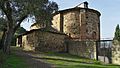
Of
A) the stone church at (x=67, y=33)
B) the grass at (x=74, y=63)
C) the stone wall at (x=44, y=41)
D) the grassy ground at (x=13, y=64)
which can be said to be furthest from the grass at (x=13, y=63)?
the stone wall at (x=44, y=41)

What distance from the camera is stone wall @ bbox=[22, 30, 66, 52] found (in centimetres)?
3850

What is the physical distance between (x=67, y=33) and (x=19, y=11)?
63.5ft

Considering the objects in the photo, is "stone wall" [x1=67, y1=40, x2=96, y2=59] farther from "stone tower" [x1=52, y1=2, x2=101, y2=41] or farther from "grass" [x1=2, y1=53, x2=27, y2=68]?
"grass" [x1=2, y1=53, x2=27, y2=68]

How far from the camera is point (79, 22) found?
4744 cm

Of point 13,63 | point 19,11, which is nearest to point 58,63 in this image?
point 13,63

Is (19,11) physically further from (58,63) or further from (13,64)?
(13,64)

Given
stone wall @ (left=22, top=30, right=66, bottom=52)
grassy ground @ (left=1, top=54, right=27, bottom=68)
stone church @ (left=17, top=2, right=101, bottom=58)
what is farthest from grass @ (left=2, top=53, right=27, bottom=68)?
stone wall @ (left=22, top=30, right=66, bottom=52)

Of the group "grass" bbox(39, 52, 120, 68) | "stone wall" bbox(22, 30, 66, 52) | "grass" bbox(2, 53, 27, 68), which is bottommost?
"grass" bbox(39, 52, 120, 68)

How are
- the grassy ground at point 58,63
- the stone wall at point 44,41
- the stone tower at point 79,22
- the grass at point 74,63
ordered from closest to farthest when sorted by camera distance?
the grassy ground at point 58,63, the grass at point 74,63, the stone wall at point 44,41, the stone tower at point 79,22

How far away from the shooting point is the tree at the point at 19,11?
88.5ft

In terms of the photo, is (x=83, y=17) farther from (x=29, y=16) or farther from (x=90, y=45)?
(x=29, y=16)

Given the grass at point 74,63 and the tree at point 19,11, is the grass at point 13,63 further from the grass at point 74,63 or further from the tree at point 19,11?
the tree at point 19,11

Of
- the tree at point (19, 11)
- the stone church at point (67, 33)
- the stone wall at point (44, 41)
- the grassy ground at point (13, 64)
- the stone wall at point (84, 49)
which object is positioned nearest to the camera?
the grassy ground at point (13, 64)

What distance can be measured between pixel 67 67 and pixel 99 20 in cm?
3332
